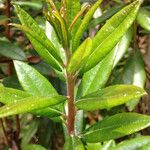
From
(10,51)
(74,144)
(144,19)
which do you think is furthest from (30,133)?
(74,144)

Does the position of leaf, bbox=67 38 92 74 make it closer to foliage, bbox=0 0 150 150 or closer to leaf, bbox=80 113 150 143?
foliage, bbox=0 0 150 150

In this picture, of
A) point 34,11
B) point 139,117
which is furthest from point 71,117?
point 34,11

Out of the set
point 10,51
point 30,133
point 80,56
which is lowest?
point 30,133

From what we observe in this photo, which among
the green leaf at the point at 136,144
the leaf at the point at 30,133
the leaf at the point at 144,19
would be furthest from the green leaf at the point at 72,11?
the leaf at the point at 30,133

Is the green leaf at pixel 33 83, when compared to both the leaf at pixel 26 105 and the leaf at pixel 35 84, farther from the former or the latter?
the leaf at pixel 26 105

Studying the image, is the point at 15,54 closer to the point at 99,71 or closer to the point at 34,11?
the point at 34,11

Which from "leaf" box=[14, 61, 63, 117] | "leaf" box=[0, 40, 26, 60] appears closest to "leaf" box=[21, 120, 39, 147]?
"leaf" box=[0, 40, 26, 60]

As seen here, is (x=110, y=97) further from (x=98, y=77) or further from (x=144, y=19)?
(x=144, y=19)

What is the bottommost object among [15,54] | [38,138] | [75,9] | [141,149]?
[38,138]
